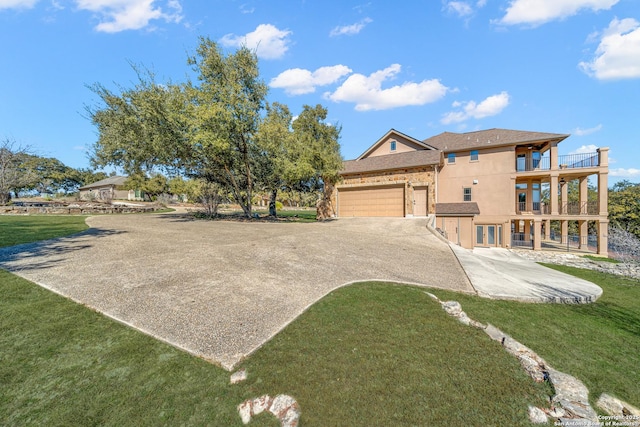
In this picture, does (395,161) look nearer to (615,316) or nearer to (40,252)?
(615,316)

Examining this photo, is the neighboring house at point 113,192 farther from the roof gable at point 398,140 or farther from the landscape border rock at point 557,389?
the landscape border rock at point 557,389

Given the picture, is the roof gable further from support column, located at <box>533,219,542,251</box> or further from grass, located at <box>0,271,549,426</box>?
grass, located at <box>0,271,549,426</box>

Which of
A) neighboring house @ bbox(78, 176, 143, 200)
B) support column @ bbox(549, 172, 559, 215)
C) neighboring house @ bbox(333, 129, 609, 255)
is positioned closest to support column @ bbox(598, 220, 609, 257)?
neighboring house @ bbox(333, 129, 609, 255)

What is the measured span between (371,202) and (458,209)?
5.98m

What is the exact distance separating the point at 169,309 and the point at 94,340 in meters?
1.00

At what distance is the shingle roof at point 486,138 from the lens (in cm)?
1745

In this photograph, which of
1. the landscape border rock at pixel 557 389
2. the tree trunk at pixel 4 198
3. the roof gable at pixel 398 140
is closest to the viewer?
the landscape border rock at pixel 557 389

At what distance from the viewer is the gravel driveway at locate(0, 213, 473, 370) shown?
387 cm

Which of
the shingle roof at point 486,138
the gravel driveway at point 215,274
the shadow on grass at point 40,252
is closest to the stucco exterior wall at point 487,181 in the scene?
the shingle roof at point 486,138

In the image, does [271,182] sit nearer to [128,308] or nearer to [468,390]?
[128,308]

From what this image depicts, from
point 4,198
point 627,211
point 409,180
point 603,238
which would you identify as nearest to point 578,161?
point 603,238

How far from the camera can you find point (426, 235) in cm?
1238

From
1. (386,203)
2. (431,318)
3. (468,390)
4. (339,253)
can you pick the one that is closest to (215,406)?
(468,390)

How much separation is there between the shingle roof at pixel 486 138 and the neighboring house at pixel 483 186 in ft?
0.19
